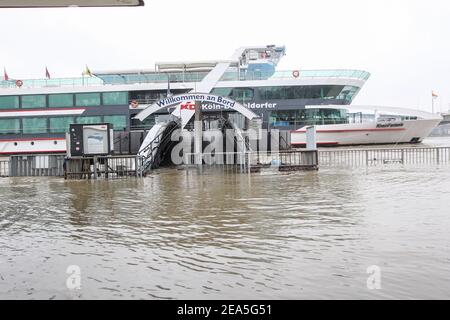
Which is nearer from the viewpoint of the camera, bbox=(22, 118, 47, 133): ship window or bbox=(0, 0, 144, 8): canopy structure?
bbox=(0, 0, 144, 8): canopy structure

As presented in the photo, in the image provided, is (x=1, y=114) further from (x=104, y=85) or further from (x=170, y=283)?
(x=170, y=283)

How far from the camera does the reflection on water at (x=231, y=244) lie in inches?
198

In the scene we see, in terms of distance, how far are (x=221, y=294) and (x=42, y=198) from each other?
9.45 meters

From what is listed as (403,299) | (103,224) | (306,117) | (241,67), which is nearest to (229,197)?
(103,224)

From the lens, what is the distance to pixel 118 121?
4250 centimetres

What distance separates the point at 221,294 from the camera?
15.7 ft

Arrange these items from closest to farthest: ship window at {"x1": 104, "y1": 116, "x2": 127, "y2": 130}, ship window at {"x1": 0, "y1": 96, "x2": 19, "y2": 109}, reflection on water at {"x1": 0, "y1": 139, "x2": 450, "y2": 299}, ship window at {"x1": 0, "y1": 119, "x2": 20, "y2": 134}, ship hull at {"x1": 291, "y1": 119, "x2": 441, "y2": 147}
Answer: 1. reflection on water at {"x1": 0, "y1": 139, "x2": 450, "y2": 299}
2. ship hull at {"x1": 291, "y1": 119, "x2": 441, "y2": 147}
3. ship window at {"x1": 104, "y1": 116, "x2": 127, "y2": 130}
4. ship window at {"x1": 0, "y1": 119, "x2": 20, "y2": 134}
5. ship window at {"x1": 0, "y1": 96, "x2": 19, "y2": 109}

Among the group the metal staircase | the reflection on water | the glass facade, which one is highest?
the glass facade

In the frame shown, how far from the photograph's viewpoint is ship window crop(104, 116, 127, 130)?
42.3 meters

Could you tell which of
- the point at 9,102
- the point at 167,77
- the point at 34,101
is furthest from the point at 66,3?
the point at 9,102

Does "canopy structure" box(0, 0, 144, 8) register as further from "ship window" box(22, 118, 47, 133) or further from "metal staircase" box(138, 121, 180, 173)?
"ship window" box(22, 118, 47, 133)

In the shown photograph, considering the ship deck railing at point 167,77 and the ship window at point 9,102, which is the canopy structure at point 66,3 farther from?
the ship window at point 9,102

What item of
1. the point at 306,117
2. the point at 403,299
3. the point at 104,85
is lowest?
the point at 403,299

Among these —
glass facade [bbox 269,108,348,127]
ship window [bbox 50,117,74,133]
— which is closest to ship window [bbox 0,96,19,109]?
ship window [bbox 50,117,74,133]
